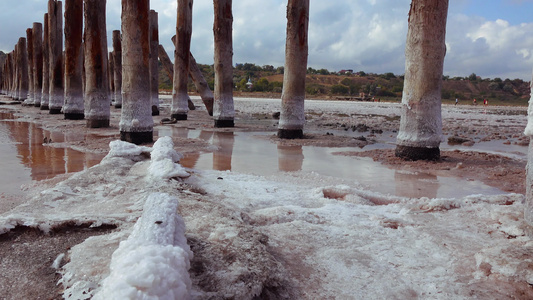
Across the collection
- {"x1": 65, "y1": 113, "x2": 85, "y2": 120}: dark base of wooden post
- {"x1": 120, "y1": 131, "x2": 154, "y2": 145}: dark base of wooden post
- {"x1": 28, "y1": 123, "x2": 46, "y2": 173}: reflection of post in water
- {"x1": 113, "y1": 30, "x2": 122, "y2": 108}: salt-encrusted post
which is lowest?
{"x1": 28, "y1": 123, "x2": 46, "y2": 173}: reflection of post in water

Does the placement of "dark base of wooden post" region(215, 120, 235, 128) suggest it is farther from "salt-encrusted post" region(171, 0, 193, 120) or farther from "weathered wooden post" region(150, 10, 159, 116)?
"weathered wooden post" region(150, 10, 159, 116)

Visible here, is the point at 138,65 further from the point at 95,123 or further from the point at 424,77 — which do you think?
the point at 424,77

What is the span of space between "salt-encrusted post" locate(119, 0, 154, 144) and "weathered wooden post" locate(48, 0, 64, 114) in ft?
28.8

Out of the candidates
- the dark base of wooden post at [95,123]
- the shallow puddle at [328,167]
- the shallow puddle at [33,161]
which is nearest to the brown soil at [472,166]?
the shallow puddle at [328,167]

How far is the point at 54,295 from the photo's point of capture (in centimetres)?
168

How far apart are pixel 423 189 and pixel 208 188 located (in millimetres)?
2501

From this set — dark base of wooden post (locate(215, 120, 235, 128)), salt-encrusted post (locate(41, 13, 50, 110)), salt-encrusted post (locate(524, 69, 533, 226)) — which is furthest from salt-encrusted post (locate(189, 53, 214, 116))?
salt-encrusted post (locate(524, 69, 533, 226))

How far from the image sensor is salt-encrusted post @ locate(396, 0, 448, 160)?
19.5 ft

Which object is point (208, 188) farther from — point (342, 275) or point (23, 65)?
point (23, 65)

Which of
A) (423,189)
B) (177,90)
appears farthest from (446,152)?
(177,90)

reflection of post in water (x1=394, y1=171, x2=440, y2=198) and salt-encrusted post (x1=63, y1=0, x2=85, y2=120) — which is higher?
salt-encrusted post (x1=63, y1=0, x2=85, y2=120)

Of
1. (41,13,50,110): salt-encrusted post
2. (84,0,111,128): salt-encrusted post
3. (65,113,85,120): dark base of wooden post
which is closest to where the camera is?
(84,0,111,128): salt-encrusted post

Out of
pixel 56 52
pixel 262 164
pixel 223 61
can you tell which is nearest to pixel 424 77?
pixel 262 164

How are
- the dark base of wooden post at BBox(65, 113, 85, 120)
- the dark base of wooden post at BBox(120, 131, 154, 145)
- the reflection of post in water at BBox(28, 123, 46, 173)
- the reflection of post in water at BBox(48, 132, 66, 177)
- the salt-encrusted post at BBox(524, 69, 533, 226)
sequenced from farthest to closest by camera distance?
the dark base of wooden post at BBox(65, 113, 85, 120)
the dark base of wooden post at BBox(120, 131, 154, 145)
the reflection of post in water at BBox(28, 123, 46, 173)
the reflection of post in water at BBox(48, 132, 66, 177)
the salt-encrusted post at BBox(524, 69, 533, 226)
